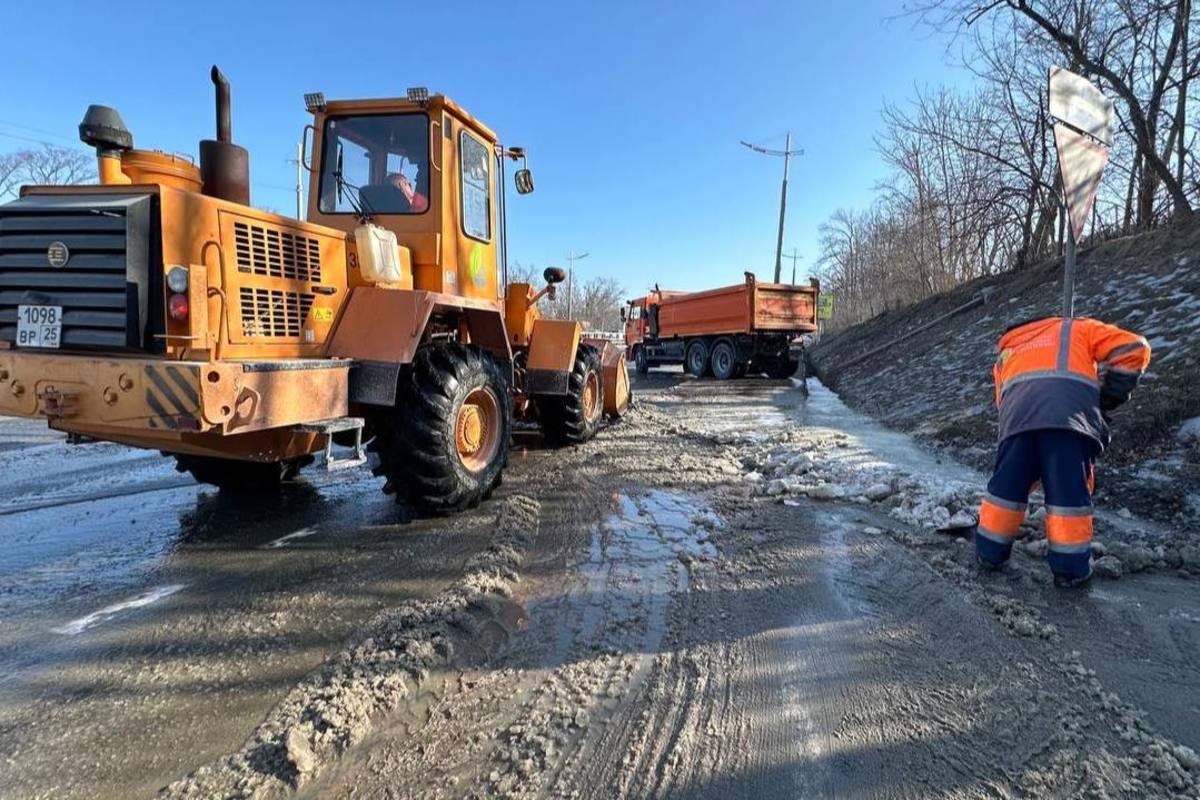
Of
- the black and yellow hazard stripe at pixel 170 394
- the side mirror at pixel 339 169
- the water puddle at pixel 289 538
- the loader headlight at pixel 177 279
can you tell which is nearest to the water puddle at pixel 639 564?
the water puddle at pixel 289 538

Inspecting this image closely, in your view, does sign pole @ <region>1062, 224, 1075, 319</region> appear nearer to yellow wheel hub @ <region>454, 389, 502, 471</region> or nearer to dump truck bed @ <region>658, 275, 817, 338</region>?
yellow wheel hub @ <region>454, 389, 502, 471</region>

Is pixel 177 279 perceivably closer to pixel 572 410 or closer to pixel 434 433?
pixel 434 433

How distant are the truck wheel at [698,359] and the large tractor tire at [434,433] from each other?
1520cm

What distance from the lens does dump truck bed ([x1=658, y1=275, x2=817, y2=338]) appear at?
17.0 m

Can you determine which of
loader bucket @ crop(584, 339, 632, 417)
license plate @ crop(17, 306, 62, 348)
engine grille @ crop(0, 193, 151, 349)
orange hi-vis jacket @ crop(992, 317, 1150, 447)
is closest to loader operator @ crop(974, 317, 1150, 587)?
orange hi-vis jacket @ crop(992, 317, 1150, 447)

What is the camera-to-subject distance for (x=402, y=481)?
425 cm

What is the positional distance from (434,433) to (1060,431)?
3.59m

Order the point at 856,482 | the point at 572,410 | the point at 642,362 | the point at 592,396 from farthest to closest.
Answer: the point at 642,362 → the point at 592,396 → the point at 572,410 → the point at 856,482

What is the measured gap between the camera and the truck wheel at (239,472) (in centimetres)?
493

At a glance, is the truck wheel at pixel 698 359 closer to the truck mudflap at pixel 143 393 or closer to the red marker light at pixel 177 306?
the truck mudflap at pixel 143 393

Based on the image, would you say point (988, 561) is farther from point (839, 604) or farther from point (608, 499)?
point (608, 499)

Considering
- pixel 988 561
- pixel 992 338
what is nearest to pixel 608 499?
pixel 988 561

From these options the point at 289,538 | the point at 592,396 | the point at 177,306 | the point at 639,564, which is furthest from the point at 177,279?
the point at 592,396

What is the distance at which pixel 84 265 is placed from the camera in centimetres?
324
